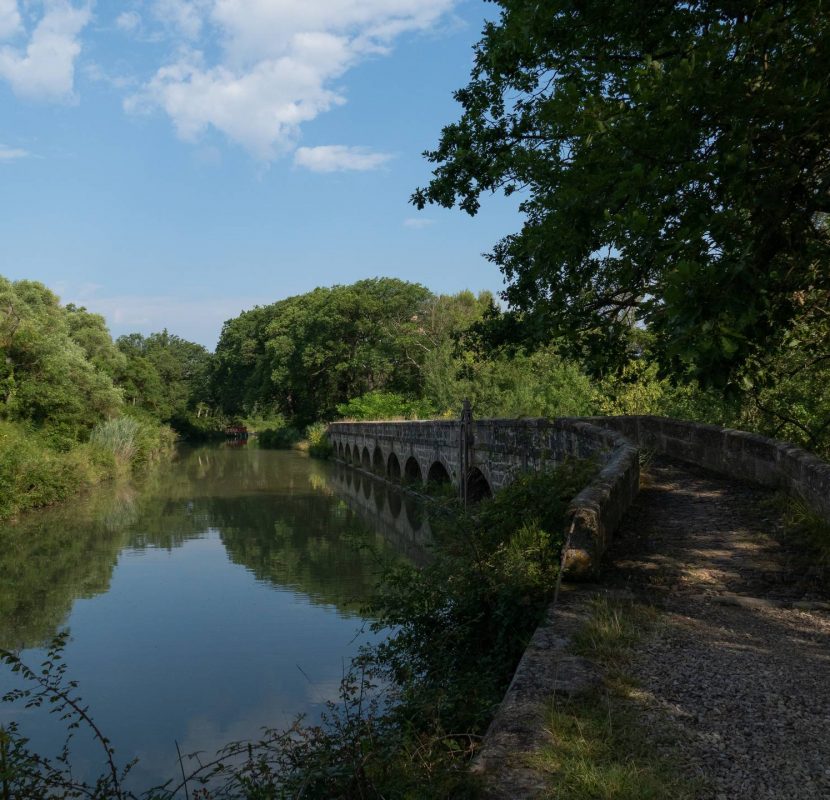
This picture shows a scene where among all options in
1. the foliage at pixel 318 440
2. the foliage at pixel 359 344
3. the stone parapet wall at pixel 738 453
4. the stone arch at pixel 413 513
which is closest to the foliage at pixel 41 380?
the stone arch at pixel 413 513

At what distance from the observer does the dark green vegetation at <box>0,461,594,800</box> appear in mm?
3889

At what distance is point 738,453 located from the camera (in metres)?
9.83

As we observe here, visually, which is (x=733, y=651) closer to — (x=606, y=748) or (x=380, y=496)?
(x=606, y=748)

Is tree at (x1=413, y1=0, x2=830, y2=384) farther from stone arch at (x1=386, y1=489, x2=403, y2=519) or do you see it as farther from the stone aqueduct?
stone arch at (x1=386, y1=489, x2=403, y2=519)

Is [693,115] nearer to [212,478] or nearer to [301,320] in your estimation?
[212,478]

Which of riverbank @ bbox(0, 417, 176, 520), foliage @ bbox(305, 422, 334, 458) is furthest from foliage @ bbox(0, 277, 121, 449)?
foliage @ bbox(305, 422, 334, 458)

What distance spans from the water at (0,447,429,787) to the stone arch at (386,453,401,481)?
446cm

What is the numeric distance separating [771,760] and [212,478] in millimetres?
33272

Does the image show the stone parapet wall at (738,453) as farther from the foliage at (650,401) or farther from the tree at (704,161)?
the tree at (704,161)

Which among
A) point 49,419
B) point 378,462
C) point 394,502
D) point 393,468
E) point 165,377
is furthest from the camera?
point 165,377

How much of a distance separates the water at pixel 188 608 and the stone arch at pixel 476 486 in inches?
56.4

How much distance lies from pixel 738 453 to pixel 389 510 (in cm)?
1411

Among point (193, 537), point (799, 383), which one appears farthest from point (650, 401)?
point (193, 537)

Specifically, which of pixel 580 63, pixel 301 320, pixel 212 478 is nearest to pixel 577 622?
pixel 580 63
